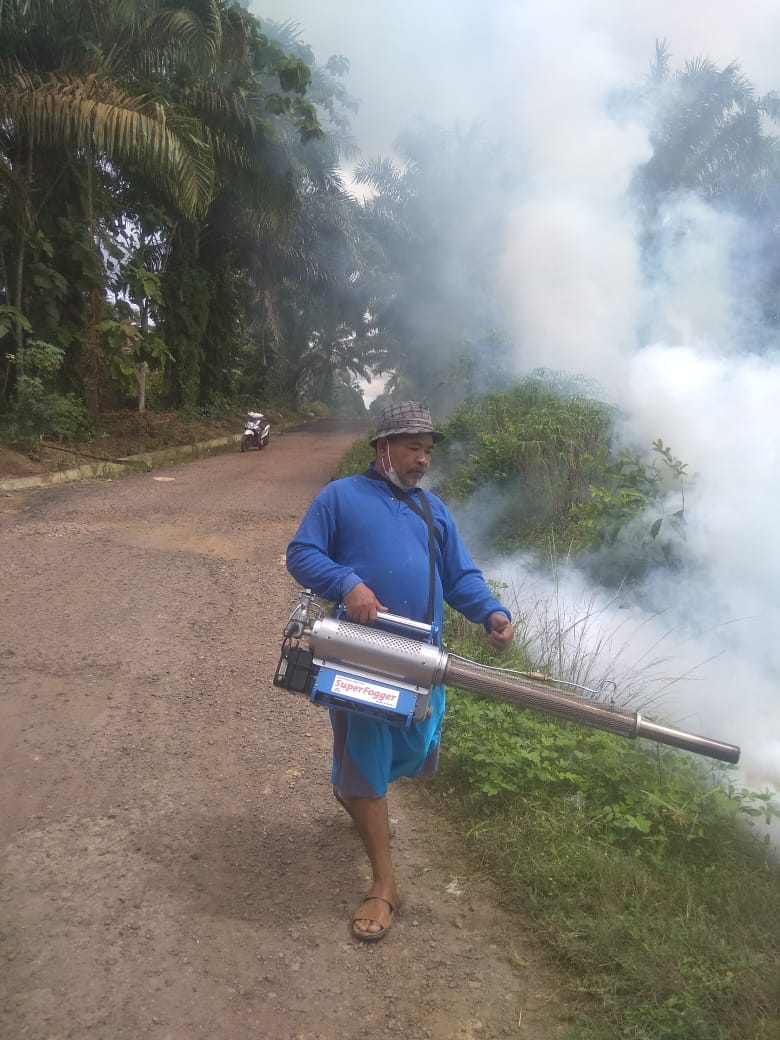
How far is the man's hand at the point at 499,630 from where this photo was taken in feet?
8.15

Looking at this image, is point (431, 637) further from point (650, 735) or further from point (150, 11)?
point (150, 11)

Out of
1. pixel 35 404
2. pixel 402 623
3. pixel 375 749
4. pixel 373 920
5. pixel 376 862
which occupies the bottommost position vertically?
pixel 373 920

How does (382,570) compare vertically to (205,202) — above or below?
below

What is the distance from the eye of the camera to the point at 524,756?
127 inches

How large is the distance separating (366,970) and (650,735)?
3.43ft

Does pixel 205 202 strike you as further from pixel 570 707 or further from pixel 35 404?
pixel 570 707

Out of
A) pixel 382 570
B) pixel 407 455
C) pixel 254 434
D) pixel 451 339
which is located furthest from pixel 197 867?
pixel 451 339

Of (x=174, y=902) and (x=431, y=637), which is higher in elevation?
(x=431, y=637)

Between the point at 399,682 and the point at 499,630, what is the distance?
0.44 meters

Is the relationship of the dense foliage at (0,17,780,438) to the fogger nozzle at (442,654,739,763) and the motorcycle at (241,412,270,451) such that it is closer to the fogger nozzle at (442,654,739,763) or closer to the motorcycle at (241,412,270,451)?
the motorcycle at (241,412,270,451)

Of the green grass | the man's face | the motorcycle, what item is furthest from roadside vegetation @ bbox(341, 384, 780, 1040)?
the motorcycle

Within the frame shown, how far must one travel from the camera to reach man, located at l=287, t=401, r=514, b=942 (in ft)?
7.91

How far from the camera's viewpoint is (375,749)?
240 centimetres

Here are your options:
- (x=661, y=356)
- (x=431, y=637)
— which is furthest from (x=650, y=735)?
(x=661, y=356)
